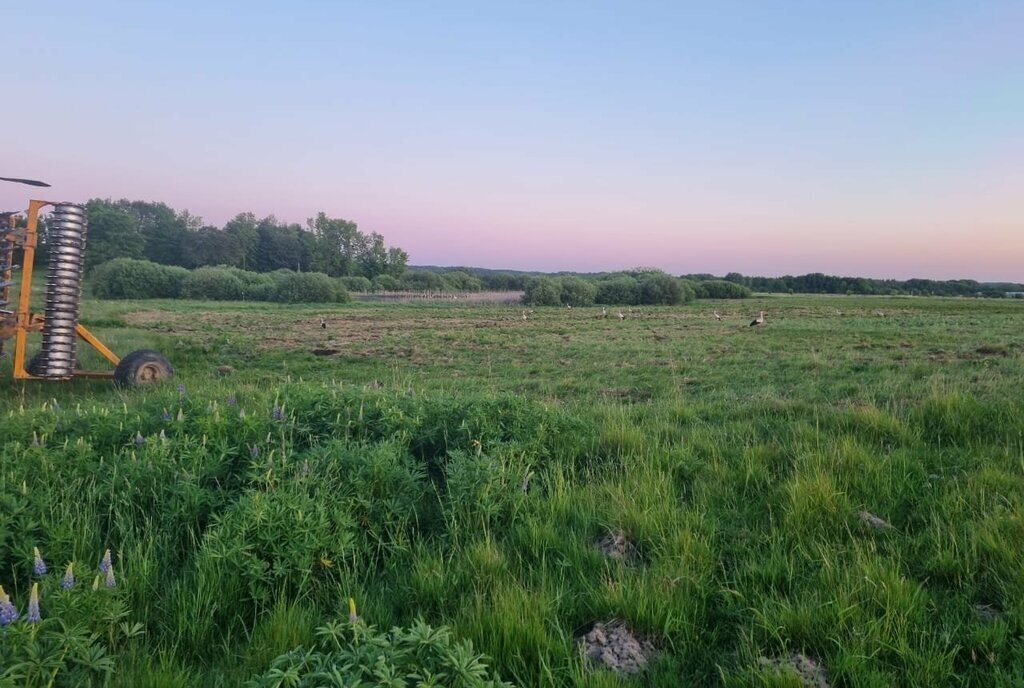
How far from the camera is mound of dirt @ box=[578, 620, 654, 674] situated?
2.68m

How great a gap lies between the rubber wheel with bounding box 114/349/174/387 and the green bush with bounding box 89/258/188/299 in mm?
61627

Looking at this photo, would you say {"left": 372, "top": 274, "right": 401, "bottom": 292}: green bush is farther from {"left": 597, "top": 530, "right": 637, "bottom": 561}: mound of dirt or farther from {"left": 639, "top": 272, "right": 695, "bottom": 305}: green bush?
{"left": 597, "top": 530, "right": 637, "bottom": 561}: mound of dirt

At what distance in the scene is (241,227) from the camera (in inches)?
3944

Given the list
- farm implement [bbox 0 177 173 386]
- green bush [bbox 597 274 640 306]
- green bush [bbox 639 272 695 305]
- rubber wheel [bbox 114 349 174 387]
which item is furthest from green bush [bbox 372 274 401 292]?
farm implement [bbox 0 177 173 386]

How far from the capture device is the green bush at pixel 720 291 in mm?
78188

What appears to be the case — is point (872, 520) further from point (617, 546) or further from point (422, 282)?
point (422, 282)

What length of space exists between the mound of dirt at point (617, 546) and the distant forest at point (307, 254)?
7417 centimetres

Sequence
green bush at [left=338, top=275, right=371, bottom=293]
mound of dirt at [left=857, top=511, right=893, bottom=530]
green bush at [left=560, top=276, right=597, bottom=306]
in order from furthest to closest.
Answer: green bush at [left=338, top=275, right=371, bottom=293]
green bush at [left=560, top=276, right=597, bottom=306]
mound of dirt at [left=857, top=511, right=893, bottom=530]

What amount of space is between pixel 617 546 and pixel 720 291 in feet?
264

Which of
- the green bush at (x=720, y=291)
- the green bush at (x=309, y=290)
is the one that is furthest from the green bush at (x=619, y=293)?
the green bush at (x=309, y=290)

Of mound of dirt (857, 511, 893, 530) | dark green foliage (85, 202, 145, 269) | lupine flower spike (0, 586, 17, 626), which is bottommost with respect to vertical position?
mound of dirt (857, 511, 893, 530)

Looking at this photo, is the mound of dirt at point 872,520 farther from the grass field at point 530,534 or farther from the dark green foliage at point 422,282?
the dark green foliage at point 422,282

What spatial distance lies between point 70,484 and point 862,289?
341 feet

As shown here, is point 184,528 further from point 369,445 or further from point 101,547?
point 369,445
